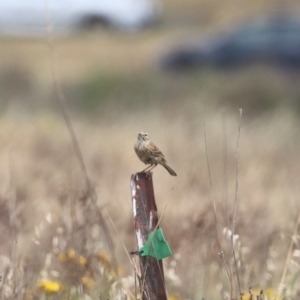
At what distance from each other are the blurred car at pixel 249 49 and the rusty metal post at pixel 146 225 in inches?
697

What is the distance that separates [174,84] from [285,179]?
35.4 feet

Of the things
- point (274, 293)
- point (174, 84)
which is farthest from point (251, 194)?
point (174, 84)

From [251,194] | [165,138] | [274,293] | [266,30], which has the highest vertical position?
[266,30]

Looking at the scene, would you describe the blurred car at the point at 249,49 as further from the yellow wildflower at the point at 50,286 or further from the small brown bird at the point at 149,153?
the yellow wildflower at the point at 50,286

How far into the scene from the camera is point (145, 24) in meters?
27.2

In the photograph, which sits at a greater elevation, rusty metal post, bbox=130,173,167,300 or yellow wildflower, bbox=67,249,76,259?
yellow wildflower, bbox=67,249,76,259

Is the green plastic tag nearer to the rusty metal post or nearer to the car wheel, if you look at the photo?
the rusty metal post

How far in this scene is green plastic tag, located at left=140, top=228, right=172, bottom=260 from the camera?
3.50 metres

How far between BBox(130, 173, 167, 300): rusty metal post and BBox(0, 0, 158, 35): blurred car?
2049 centimetres

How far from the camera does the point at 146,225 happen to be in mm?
3576

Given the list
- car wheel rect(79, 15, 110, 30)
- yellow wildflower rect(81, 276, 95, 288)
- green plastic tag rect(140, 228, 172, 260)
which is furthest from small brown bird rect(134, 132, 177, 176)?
car wheel rect(79, 15, 110, 30)

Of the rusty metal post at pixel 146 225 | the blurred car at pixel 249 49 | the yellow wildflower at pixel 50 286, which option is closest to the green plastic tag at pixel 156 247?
the rusty metal post at pixel 146 225

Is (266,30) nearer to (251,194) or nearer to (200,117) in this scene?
(200,117)

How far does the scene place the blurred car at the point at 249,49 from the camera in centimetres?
2142
